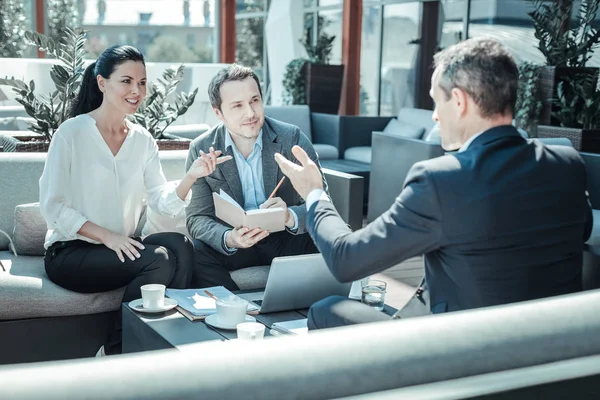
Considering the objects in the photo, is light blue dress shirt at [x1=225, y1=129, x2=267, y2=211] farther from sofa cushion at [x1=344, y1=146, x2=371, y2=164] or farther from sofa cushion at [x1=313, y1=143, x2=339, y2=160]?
sofa cushion at [x1=313, y1=143, x2=339, y2=160]

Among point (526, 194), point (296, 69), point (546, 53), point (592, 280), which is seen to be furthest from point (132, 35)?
Result: point (526, 194)

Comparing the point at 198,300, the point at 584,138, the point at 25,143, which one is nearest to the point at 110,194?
the point at 198,300

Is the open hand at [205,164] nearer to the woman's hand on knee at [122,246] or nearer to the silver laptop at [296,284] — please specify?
the woman's hand on knee at [122,246]

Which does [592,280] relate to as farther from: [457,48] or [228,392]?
[228,392]

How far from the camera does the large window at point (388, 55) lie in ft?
31.7

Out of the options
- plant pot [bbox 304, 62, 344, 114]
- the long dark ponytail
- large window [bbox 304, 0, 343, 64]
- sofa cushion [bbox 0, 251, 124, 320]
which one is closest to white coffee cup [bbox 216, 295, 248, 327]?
sofa cushion [bbox 0, 251, 124, 320]

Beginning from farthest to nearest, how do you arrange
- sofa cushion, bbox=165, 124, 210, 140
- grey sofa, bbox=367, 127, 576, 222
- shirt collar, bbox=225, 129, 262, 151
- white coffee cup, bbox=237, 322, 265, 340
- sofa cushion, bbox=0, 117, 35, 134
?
1. sofa cushion, bbox=0, 117, 35, 134
2. grey sofa, bbox=367, 127, 576, 222
3. sofa cushion, bbox=165, 124, 210, 140
4. shirt collar, bbox=225, 129, 262, 151
5. white coffee cup, bbox=237, 322, 265, 340

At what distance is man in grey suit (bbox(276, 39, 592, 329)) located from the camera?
1.50 metres

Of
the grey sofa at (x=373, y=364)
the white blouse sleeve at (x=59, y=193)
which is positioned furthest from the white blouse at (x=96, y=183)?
the grey sofa at (x=373, y=364)

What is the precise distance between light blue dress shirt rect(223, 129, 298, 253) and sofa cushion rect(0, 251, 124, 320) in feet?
2.10

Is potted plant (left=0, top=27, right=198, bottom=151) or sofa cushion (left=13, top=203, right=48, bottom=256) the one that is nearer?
sofa cushion (left=13, top=203, right=48, bottom=256)

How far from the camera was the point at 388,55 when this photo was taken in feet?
33.6

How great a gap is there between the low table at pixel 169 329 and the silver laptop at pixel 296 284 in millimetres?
31

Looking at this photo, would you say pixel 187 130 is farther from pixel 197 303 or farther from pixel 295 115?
pixel 197 303
